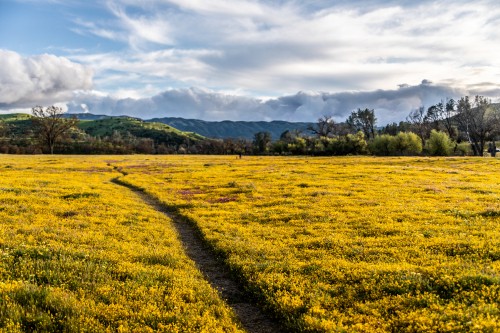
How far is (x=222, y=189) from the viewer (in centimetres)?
4131

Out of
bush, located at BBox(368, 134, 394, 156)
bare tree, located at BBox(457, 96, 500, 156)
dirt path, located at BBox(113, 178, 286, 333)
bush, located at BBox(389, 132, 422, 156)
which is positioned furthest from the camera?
bush, located at BBox(368, 134, 394, 156)

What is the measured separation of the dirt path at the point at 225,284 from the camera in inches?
447

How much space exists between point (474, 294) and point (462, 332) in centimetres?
263

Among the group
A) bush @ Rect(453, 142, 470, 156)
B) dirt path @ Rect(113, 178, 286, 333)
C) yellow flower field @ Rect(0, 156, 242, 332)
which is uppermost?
bush @ Rect(453, 142, 470, 156)

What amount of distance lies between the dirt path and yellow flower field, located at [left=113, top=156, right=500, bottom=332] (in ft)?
1.39

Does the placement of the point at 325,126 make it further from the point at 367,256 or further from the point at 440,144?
the point at 367,256

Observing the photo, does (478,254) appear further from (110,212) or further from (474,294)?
(110,212)

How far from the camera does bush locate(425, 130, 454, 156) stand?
124562 millimetres

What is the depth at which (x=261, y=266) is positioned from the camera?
50.1ft

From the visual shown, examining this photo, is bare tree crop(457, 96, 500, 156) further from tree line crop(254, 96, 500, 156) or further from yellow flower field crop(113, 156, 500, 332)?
yellow flower field crop(113, 156, 500, 332)

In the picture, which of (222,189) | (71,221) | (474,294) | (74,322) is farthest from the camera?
(222,189)

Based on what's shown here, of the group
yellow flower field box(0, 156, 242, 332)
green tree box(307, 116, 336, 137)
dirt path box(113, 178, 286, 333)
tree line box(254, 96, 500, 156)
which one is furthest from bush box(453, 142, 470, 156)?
yellow flower field box(0, 156, 242, 332)

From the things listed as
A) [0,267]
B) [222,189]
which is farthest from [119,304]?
[222,189]

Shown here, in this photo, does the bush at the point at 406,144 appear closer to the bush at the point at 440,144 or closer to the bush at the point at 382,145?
the bush at the point at 382,145
